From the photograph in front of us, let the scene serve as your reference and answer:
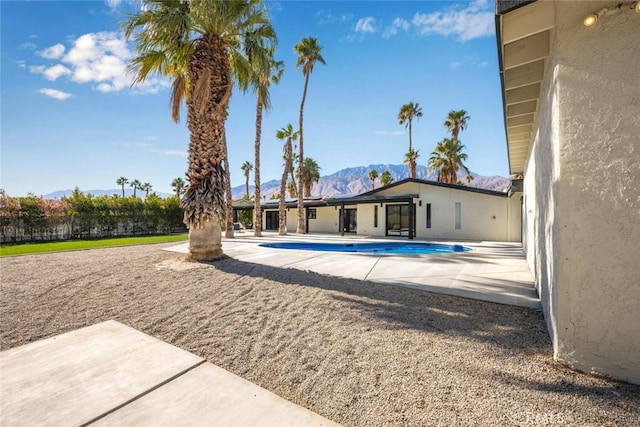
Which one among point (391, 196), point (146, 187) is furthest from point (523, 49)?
point (146, 187)

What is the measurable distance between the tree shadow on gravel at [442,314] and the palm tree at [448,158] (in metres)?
26.2

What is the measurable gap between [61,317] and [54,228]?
2248 centimetres

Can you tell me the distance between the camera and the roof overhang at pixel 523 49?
9.46 ft

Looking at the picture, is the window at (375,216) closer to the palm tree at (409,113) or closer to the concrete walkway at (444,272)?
the concrete walkway at (444,272)

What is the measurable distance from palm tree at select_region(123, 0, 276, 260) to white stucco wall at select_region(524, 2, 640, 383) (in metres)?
8.09

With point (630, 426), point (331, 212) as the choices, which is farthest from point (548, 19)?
point (331, 212)

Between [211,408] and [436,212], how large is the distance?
18.7m

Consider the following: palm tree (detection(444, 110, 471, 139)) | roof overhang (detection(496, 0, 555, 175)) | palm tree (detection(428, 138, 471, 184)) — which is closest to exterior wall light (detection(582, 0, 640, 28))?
roof overhang (detection(496, 0, 555, 175))

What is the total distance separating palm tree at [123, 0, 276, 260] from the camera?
313 inches

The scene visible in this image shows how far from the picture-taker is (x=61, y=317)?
4.12 metres

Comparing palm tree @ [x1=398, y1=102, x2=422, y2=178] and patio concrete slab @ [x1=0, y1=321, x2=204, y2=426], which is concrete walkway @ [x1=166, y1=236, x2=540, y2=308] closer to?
patio concrete slab @ [x1=0, y1=321, x2=204, y2=426]

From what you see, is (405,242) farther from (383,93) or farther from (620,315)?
(620,315)

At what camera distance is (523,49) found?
3.67 metres

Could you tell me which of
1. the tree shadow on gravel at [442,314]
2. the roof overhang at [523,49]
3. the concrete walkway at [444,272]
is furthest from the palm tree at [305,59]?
the roof overhang at [523,49]
